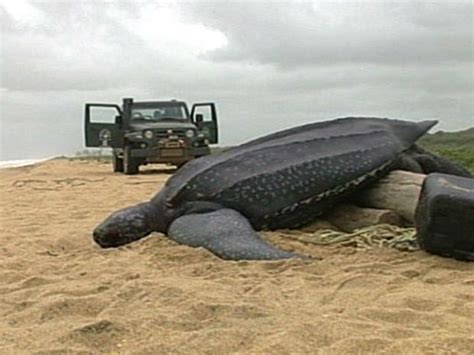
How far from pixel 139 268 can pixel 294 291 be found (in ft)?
3.40

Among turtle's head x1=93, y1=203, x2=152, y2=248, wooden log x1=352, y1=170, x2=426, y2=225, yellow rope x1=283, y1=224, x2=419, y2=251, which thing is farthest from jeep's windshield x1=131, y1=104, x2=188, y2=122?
yellow rope x1=283, y1=224, x2=419, y2=251

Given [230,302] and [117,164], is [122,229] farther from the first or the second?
[117,164]

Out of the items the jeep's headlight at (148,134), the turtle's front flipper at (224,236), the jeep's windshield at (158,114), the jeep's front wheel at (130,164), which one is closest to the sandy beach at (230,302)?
the turtle's front flipper at (224,236)

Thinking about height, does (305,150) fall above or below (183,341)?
above

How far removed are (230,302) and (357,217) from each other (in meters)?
2.47

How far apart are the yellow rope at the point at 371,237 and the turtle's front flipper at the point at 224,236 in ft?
1.59

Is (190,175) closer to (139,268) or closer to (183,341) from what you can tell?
(139,268)

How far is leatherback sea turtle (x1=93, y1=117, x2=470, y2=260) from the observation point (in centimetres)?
506

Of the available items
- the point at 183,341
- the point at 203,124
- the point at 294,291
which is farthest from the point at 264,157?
the point at 203,124

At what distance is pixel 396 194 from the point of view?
5.60 metres

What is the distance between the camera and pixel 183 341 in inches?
110

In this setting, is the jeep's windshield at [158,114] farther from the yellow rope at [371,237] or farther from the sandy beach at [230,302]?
the sandy beach at [230,302]

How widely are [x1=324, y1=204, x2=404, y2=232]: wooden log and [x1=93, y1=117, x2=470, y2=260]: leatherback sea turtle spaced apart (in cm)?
13

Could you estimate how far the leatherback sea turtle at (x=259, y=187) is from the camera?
506 centimetres
